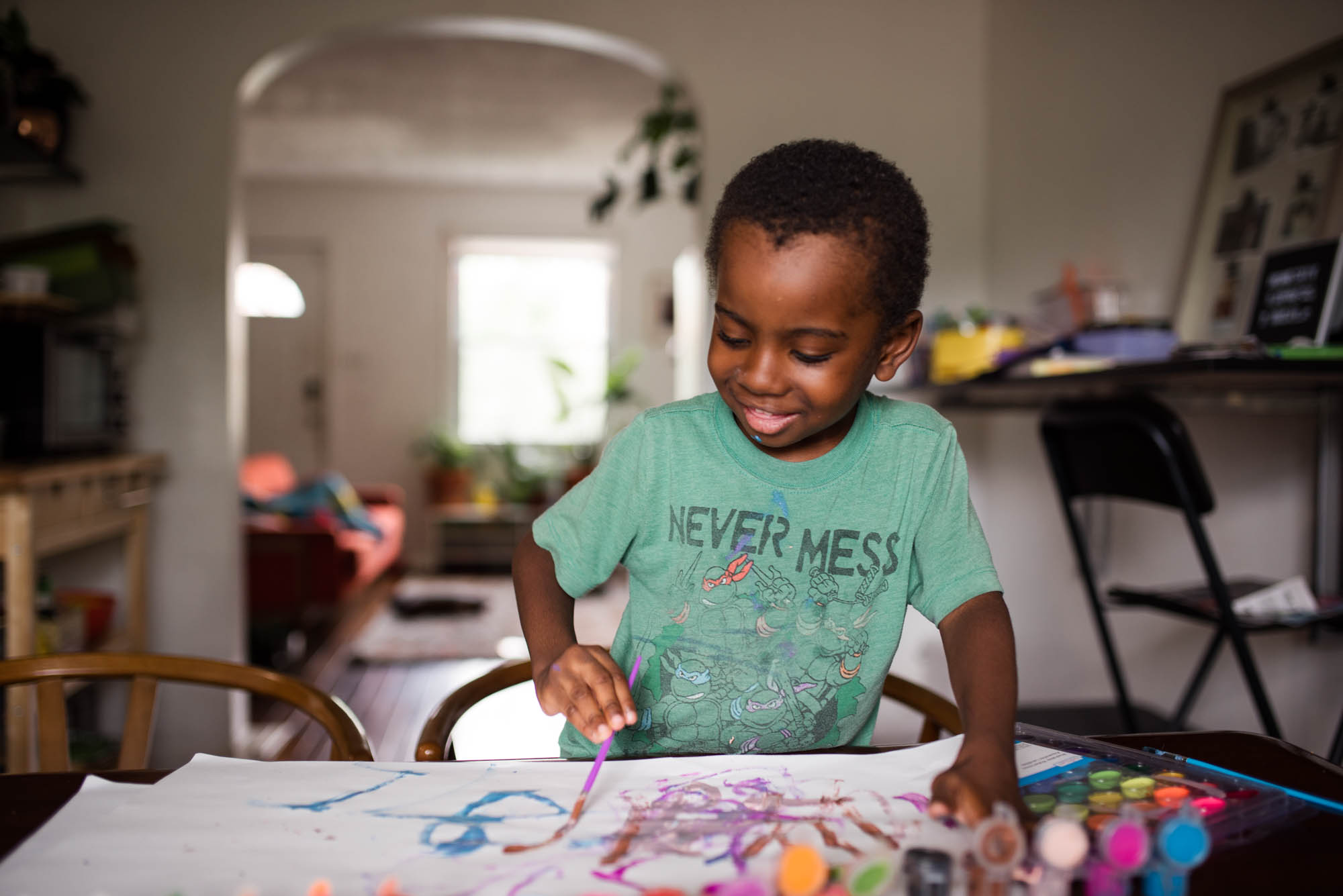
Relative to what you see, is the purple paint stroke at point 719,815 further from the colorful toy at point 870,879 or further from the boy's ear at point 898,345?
the boy's ear at point 898,345

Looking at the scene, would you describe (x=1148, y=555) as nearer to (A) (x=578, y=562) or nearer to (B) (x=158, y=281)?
(A) (x=578, y=562)

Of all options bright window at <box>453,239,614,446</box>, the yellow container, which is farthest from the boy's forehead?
bright window at <box>453,239,614,446</box>

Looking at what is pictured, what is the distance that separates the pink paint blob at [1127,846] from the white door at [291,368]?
22.6 ft

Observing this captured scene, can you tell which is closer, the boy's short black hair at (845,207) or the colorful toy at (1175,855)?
the colorful toy at (1175,855)

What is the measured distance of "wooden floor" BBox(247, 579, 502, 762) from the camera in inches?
116

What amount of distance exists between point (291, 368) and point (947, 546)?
6.63 m

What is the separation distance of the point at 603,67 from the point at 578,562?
4.13 meters

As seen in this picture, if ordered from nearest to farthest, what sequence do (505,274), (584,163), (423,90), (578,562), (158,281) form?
(578,562), (158,281), (423,90), (584,163), (505,274)

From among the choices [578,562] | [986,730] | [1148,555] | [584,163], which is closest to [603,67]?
[584,163]

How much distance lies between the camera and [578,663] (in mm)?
723

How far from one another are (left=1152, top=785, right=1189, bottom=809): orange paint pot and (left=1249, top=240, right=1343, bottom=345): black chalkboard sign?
1364 millimetres

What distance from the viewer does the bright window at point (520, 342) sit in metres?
6.97

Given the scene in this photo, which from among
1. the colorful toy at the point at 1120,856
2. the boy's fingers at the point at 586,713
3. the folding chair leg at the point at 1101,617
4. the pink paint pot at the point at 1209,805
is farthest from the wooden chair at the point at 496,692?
the folding chair leg at the point at 1101,617

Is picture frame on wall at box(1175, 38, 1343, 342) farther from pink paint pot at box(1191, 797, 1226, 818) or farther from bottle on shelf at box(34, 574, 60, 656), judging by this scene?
bottle on shelf at box(34, 574, 60, 656)
